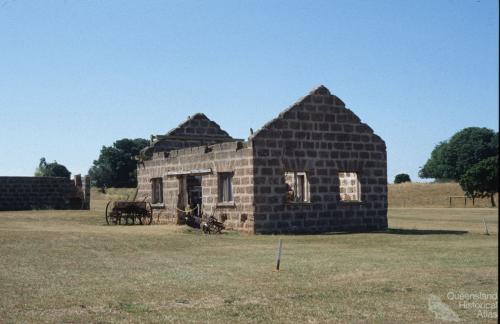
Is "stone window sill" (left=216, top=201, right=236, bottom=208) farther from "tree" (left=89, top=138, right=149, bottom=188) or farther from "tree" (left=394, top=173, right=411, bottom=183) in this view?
"tree" (left=394, top=173, right=411, bottom=183)

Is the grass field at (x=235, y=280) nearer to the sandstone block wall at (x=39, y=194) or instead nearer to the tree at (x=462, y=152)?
the sandstone block wall at (x=39, y=194)

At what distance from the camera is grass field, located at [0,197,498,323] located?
8.40 meters

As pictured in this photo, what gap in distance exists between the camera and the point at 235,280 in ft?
36.8

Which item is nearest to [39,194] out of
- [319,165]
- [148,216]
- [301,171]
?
[148,216]

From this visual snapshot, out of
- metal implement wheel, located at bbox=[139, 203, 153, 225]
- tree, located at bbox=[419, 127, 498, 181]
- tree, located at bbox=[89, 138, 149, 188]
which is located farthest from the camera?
tree, located at bbox=[419, 127, 498, 181]

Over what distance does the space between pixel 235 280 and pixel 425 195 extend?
60.5 m

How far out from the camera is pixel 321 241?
2031 cm

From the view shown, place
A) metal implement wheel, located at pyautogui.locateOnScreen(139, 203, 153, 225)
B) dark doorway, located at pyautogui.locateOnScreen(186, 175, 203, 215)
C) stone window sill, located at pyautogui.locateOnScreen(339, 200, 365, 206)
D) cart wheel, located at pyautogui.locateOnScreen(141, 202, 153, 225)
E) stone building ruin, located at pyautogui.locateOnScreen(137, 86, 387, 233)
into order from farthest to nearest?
1. dark doorway, located at pyautogui.locateOnScreen(186, 175, 203, 215)
2. cart wheel, located at pyautogui.locateOnScreen(141, 202, 153, 225)
3. metal implement wheel, located at pyautogui.locateOnScreen(139, 203, 153, 225)
4. stone window sill, located at pyautogui.locateOnScreen(339, 200, 365, 206)
5. stone building ruin, located at pyautogui.locateOnScreen(137, 86, 387, 233)

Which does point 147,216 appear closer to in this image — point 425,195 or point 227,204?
point 227,204

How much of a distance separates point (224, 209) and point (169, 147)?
901 centimetres

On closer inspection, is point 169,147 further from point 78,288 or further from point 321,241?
point 78,288

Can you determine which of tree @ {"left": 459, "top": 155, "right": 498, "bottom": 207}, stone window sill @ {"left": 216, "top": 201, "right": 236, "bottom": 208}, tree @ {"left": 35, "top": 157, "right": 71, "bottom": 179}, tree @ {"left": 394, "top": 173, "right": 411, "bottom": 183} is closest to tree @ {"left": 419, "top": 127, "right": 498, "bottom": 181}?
tree @ {"left": 394, "top": 173, "right": 411, "bottom": 183}

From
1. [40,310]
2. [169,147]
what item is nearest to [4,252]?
[40,310]

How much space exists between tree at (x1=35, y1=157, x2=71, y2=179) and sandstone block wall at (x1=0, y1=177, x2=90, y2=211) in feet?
233
